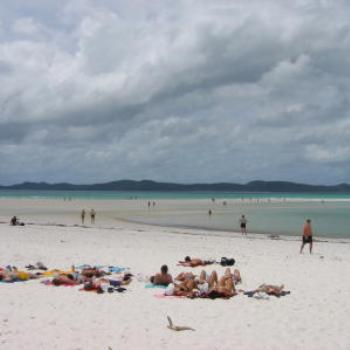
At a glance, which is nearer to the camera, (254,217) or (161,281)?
(161,281)

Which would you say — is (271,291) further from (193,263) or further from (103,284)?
(193,263)

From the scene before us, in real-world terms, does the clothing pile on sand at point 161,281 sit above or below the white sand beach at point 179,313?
above

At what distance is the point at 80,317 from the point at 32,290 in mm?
3189

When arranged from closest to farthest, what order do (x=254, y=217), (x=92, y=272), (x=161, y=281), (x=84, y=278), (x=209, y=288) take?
(x=209, y=288), (x=161, y=281), (x=84, y=278), (x=92, y=272), (x=254, y=217)

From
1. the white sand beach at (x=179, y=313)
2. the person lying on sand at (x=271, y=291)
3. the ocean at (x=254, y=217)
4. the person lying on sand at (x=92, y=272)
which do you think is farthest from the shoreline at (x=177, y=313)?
the ocean at (x=254, y=217)

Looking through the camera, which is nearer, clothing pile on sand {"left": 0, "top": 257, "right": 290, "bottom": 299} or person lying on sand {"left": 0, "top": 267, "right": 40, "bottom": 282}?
clothing pile on sand {"left": 0, "top": 257, "right": 290, "bottom": 299}

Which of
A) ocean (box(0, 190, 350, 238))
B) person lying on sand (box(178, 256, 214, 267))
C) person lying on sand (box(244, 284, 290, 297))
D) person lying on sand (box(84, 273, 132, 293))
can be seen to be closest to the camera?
person lying on sand (box(244, 284, 290, 297))

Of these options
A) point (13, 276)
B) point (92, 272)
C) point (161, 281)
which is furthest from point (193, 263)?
Answer: point (13, 276)

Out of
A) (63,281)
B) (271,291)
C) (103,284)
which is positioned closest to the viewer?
(271,291)

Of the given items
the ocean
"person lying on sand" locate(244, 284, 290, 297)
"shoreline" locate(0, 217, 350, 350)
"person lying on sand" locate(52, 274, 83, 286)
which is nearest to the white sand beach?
"shoreline" locate(0, 217, 350, 350)

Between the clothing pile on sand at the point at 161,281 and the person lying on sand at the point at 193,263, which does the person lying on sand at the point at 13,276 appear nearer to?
the clothing pile on sand at the point at 161,281

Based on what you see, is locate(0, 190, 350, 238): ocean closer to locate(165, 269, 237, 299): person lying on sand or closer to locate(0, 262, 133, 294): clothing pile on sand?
locate(0, 262, 133, 294): clothing pile on sand

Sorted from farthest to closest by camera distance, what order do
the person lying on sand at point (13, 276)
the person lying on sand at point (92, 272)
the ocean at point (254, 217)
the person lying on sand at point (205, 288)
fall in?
the ocean at point (254, 217) → the person lying on sand at point (92, 272) → the person lying on sand at point (13, 276) → the person lying on sand at point (205, 288)

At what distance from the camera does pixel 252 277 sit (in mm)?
15266
